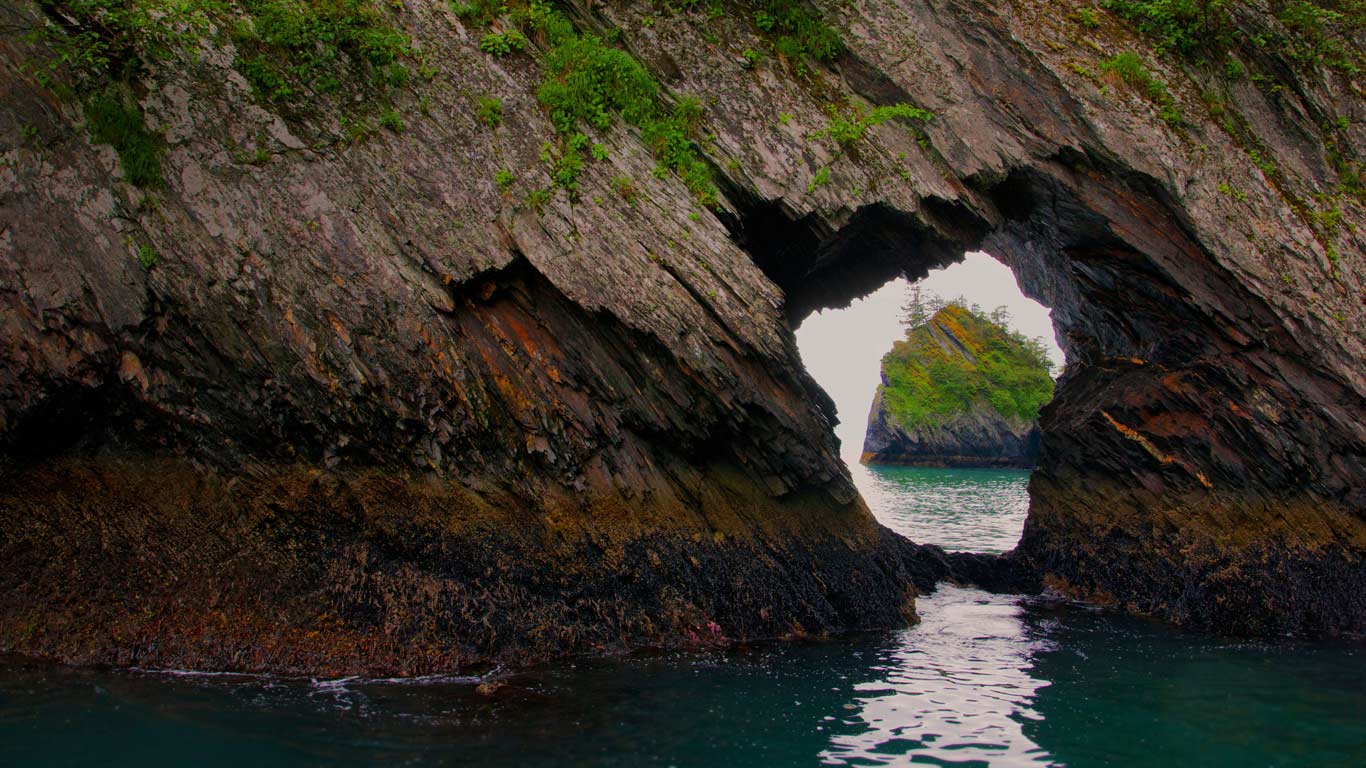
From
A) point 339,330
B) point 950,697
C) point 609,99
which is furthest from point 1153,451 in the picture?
point 339,330

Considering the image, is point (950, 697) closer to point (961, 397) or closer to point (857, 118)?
point (857, 118)

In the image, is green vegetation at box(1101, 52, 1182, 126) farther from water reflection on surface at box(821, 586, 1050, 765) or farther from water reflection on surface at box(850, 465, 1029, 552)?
water reflection on surface at box(850, 465, 1029, 552)

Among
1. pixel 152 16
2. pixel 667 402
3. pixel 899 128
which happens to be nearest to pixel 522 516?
pixel 667 402

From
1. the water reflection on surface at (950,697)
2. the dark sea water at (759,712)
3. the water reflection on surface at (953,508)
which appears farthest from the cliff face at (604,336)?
the water reflection on surface at (953,508)

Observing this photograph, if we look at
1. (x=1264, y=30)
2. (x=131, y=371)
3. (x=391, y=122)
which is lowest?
(x=131, y=371)

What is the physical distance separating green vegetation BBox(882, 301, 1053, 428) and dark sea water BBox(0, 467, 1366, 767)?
5540cm

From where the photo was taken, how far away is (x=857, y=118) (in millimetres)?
13734

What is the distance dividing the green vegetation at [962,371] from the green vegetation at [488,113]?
5797 cm

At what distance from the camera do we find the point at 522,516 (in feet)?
35.0

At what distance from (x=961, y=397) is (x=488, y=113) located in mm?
58560

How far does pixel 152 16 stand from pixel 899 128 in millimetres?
10635

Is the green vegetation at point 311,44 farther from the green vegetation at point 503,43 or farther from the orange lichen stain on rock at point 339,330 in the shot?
the orange lichen stain on rock at point 339,330

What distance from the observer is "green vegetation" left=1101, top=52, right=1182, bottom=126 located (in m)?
14.0

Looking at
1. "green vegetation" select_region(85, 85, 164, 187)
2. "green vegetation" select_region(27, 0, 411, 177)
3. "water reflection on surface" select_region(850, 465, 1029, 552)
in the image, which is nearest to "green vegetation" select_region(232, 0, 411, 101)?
"green vegetation" select_region(27, 0, 411, 177)
